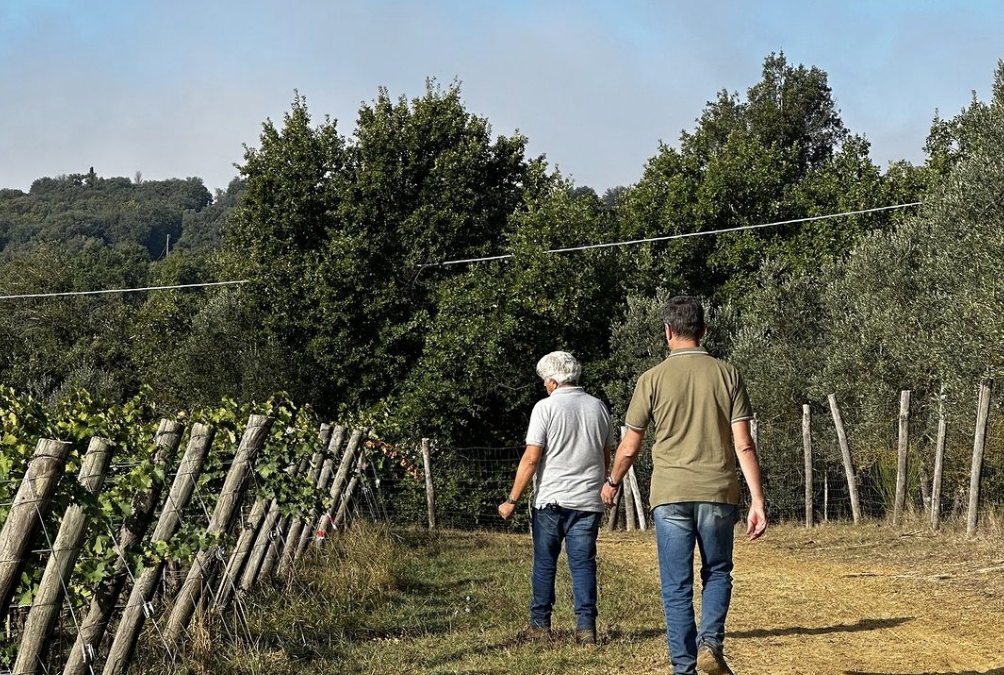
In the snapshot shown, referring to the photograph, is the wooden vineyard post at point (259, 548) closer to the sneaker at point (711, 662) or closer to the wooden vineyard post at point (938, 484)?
the sneaker at point (711, 662)

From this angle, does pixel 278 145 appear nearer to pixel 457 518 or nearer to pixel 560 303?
pixel 560 303

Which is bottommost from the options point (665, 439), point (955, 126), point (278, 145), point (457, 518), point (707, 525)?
point (457, 518)

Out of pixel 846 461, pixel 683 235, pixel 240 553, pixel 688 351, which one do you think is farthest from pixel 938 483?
pixel 683 235

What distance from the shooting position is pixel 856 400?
2316cm

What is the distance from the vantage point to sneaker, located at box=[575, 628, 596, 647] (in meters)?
7.71

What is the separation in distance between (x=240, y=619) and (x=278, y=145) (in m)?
24.8

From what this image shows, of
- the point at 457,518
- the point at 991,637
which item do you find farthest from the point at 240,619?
the point at 457,518

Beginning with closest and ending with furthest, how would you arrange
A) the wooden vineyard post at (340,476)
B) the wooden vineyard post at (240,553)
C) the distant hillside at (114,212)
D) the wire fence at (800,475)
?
the wooden vineyard post at (240,553), the wooden vineyard post at (340,476), the wire fence at (800,475), the distant hillside at (114,212)

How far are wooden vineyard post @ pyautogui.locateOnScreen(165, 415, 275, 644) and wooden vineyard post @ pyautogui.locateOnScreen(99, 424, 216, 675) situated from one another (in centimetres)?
58

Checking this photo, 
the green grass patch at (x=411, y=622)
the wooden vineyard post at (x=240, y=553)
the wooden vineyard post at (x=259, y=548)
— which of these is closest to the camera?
the green grass patch at (x=411, y=622)

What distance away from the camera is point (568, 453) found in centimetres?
770

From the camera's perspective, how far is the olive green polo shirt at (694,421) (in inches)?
247

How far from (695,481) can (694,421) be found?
12.5 inches

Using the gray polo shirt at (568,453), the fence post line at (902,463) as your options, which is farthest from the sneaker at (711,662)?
the fence post line at (902,463)
